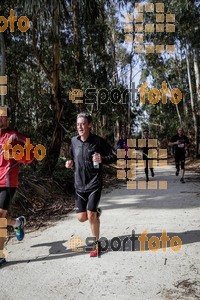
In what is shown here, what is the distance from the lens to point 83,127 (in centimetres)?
426

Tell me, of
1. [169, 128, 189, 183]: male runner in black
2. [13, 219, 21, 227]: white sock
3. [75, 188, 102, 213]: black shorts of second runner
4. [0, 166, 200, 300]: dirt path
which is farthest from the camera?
[169, 128, 189, 183]: male runner in black

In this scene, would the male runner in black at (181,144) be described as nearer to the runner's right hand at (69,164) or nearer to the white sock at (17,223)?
the runner's right hand at (69,164)

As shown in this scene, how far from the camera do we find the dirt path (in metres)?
3.29

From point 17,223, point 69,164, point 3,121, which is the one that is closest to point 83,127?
point 69,164

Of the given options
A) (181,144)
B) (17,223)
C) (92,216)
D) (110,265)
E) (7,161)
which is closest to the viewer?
(110,265)

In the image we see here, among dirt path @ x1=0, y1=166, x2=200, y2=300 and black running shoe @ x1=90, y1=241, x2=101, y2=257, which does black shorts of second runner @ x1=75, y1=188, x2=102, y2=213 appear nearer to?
black running shoe @ x1=90, y1=241, x2=101, y2=257

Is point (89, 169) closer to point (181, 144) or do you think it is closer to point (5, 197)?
point (5, 197)

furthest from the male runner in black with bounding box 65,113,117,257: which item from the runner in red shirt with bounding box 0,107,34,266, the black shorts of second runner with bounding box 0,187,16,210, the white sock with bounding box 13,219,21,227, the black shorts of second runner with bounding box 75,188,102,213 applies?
the white sock with bounding box 13,219,21,227

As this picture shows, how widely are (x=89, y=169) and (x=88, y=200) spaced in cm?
41

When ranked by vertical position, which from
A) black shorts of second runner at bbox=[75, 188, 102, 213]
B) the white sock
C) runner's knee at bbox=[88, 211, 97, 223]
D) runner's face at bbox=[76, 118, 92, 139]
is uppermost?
runner's face at bbox=[76, 118, 92, 139]

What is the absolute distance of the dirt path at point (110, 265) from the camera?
3.29 meters

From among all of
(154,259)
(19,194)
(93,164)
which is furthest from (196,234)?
(19,194)

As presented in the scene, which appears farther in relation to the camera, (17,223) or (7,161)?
(17,223)

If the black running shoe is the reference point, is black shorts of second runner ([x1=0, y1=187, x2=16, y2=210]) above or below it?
above
